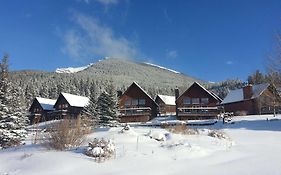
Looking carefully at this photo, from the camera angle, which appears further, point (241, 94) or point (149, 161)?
point (241, 94)

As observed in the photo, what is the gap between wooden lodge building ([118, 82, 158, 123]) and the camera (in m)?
61.4

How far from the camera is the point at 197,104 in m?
60.2

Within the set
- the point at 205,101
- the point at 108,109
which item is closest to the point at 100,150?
the point at 108,109

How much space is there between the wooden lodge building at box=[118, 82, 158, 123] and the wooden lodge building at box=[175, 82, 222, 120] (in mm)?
5502

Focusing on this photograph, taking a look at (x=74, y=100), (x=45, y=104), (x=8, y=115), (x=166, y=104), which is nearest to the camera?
(x=8, y=115)

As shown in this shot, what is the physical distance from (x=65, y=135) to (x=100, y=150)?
2155 millimetres

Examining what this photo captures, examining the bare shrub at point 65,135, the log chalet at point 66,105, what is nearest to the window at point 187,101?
the log chalet at point 66,105

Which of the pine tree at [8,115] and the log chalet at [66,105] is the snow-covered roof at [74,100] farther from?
the pine tree at [8,115]

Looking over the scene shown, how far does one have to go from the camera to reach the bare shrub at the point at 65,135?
39.8ft

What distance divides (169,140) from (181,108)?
1796 inches

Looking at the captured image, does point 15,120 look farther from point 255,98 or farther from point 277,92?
point 255,98

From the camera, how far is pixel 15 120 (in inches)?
995

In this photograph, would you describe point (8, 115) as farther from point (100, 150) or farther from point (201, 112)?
point (201, 112)

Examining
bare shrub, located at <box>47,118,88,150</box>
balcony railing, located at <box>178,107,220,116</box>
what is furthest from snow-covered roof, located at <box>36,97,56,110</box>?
bare shrub, located at <box>47,118,88,150</box>
